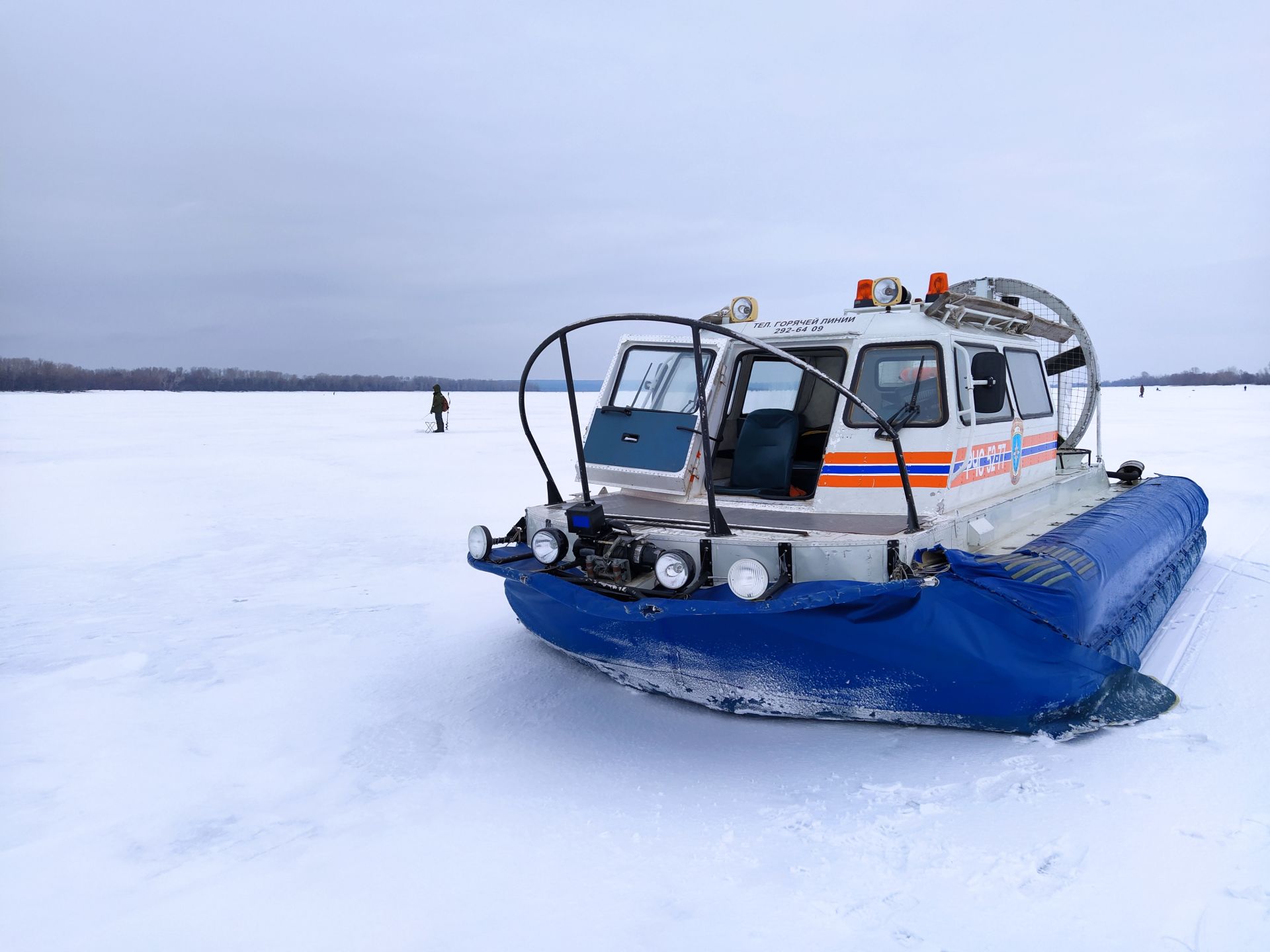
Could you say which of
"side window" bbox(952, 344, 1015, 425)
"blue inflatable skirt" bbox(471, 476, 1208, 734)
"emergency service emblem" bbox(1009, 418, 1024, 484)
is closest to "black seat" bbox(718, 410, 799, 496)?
"side window" bbox(952, 344, 1015, 425)

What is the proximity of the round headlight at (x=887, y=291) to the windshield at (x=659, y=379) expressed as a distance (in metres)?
0.93

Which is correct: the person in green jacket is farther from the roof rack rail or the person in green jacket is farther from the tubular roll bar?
the tubular roll bar

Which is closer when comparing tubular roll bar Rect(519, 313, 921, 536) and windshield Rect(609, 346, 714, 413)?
tubular roll bar Rect(519, 313, 921, 536)

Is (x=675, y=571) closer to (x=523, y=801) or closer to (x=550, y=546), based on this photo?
(x=550, y=546)

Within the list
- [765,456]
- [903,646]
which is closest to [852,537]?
[903,646]

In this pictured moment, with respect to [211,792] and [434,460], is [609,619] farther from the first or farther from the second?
[434,460]

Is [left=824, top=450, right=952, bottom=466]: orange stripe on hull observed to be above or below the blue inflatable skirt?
above

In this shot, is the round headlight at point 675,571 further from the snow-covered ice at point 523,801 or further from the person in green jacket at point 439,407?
the person in green jacket at point 439,407

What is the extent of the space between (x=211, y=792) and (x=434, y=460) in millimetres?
11120

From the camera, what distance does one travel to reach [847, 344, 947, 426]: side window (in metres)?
4.40

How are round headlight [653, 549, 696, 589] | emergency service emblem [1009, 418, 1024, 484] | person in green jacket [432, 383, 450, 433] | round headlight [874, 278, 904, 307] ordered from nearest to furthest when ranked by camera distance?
1. round headlight [653, 549, 696, 589]
2. round headlight [874, 278, 904, 307]
3. emergency service emblem [1009, 418, 1024, 484]
4. person in green jacket [432, 383, 450, 433]

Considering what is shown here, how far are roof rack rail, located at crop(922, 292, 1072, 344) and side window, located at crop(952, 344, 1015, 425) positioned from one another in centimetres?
16

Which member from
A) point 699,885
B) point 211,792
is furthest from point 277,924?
point 699,885

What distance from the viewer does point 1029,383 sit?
5.79 m
